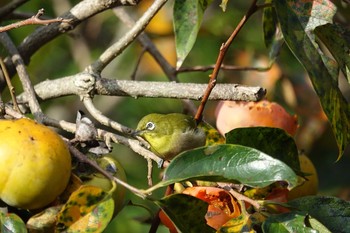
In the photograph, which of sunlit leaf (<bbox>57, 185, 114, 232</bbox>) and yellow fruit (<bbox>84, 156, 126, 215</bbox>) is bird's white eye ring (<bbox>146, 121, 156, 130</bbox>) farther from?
sunlit leaf (<bbox>57, 185, 114, 232</bbox>)

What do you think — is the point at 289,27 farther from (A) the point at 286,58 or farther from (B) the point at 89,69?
(A) the point at 286,58

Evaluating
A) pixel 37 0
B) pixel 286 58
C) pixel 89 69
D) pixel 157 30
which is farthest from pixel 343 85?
pixel 89 69

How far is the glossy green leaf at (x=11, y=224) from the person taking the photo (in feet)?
3.25

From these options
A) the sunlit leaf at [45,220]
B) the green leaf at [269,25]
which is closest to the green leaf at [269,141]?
the sunlit leaf at [45,220]

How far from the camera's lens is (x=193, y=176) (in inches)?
40.8

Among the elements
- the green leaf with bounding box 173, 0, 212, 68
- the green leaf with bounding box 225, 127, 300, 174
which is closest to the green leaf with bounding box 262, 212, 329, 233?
the green leaf with bounding box 225, 127, 300, 174

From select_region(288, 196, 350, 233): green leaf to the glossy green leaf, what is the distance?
1.16ft

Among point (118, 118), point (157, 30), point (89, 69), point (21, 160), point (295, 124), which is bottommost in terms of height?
point (118, 118)

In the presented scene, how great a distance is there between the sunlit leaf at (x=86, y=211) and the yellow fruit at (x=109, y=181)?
3 cm

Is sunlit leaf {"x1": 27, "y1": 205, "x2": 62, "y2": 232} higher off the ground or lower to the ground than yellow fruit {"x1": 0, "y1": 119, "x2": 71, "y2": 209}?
lower

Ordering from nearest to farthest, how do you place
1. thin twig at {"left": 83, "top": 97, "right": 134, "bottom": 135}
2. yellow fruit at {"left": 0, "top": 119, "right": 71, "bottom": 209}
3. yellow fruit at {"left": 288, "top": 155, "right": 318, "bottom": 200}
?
yellow fruit at {"left": 0, "top": 119, "right": 71, "bottom": 209}
thin twig at {"left": 83, "top": 97, "right": 134, "bottom": 135}
yellow fruit at {"left": 288, "top": 155, "right": 318, "bottom": 200}

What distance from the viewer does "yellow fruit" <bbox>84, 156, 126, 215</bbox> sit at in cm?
105

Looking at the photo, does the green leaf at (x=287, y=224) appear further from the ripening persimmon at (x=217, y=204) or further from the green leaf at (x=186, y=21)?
the green leaf at (x=186, y=21)

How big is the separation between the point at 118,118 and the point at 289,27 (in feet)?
5.29
